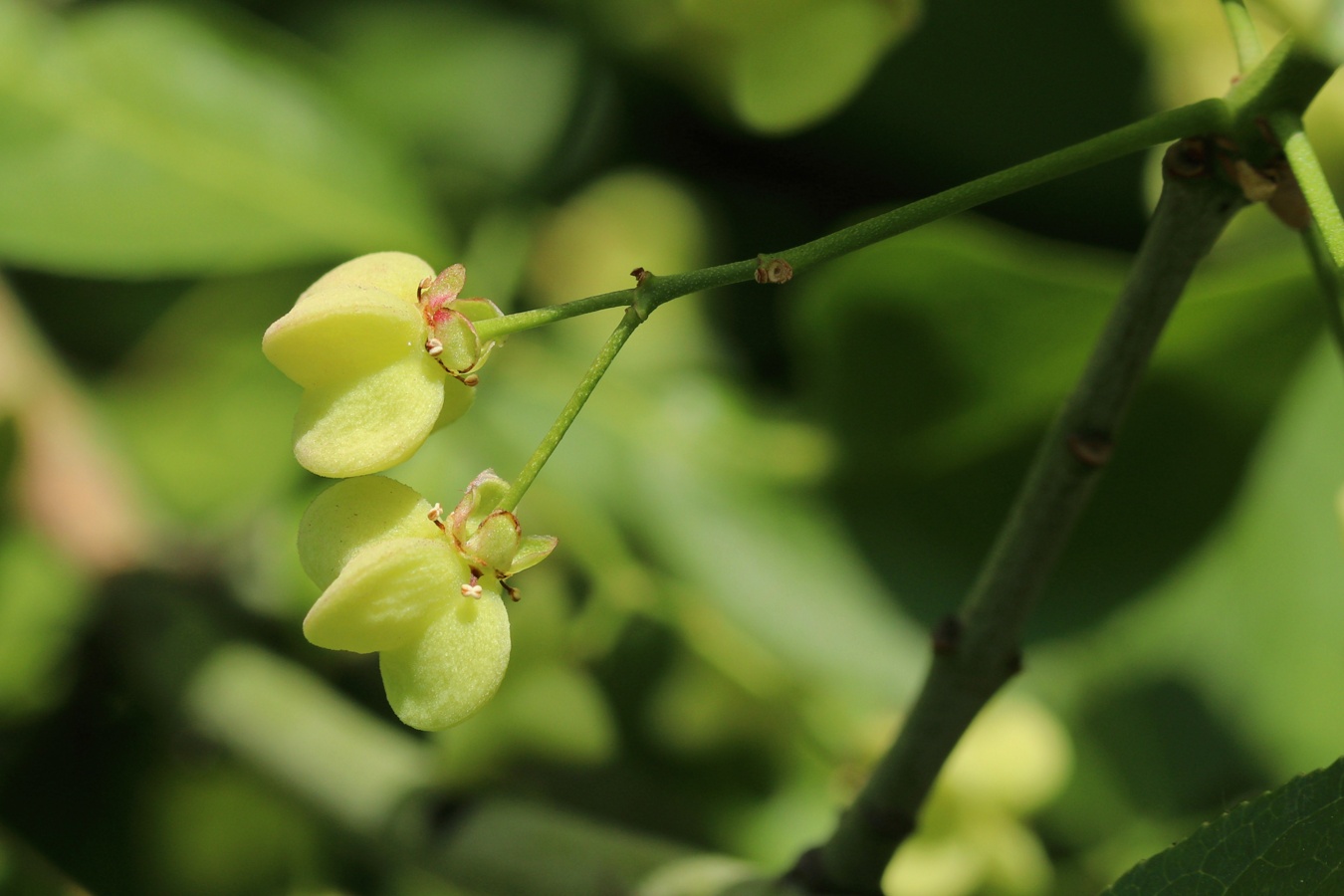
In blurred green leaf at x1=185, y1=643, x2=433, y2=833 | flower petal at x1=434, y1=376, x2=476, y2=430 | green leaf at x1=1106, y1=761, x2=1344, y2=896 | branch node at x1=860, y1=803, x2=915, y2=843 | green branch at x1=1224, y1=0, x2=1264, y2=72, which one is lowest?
green leaf at x1=1106, y1=761, x2=1344, y2=896

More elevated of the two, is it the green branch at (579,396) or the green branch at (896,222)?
the green branch at (896,222)

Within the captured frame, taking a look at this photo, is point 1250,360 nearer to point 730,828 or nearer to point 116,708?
point 730,828

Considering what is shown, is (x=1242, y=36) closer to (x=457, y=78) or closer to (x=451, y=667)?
(x=451, y=667)

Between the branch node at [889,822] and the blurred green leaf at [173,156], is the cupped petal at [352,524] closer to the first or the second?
the branch node at [889,822]

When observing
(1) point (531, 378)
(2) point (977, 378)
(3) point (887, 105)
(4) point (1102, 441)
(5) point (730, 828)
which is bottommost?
(4) point (1102, 441)

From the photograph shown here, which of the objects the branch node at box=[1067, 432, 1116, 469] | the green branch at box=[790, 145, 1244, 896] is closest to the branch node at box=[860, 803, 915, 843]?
the green branch at box=[790, 145, 1244, 896]

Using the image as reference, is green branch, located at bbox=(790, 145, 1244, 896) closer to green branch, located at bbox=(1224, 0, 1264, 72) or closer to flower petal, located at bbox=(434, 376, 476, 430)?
green branch, located at bbox=(1224, 0, 1264, 72)

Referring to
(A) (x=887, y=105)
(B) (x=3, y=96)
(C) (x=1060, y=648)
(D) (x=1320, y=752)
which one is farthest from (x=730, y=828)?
(B) (x=3, y=96)

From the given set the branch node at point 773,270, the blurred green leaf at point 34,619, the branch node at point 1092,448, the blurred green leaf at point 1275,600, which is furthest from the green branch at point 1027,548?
the blurred green leaf at point 34,619
